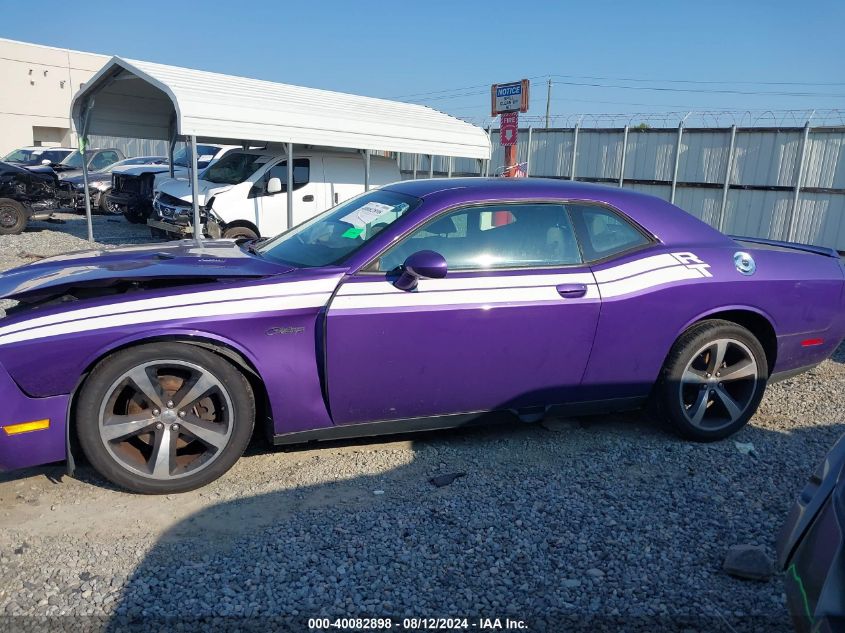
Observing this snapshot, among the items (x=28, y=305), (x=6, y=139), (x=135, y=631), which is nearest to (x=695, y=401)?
(x=135, y=631)

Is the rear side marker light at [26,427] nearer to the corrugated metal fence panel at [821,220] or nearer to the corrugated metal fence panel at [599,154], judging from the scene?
the corrugated metal fence panel at [821,220]

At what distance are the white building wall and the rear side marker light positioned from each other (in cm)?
4113

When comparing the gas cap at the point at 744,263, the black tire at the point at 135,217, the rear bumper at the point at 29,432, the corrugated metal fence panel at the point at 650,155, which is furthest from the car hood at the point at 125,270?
the black tire at the point at 135,217

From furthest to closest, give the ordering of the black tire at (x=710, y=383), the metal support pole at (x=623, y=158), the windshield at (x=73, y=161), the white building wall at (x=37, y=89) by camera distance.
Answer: the white building wall at (x=37, y=89)
the windshield at (x=73, y=161)
the metal support pole at (x=623, y=158)
the black tire at (x=710, y=383)

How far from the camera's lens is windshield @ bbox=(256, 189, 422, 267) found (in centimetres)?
380

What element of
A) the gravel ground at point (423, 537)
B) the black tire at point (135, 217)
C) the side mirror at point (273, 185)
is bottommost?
the gravel ground at point (423, 537)

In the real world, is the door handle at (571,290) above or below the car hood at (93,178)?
above

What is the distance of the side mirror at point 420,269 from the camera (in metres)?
3.48

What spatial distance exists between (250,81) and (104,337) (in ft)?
31.8

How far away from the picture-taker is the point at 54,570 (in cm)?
Result: 280

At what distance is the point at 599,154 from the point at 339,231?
12135 millimetres

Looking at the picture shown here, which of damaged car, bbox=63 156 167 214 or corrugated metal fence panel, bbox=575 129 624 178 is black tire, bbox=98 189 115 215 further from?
corrugated metal fence panel, bbox=575 129 624 178

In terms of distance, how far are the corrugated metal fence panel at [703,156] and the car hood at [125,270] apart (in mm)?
11284

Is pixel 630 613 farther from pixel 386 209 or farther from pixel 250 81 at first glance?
pixel 250 81
